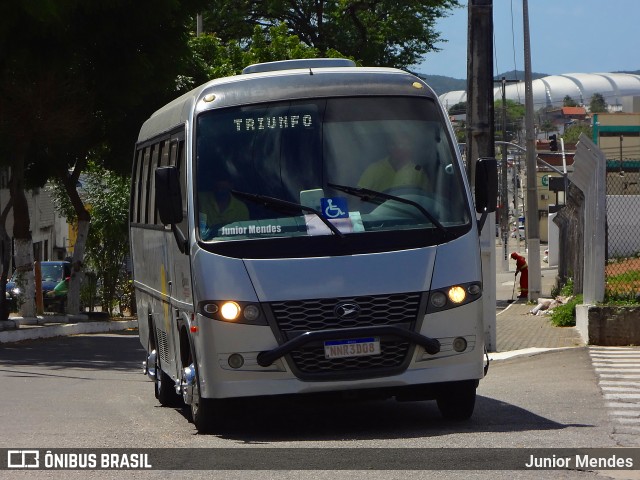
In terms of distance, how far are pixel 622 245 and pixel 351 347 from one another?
69.7 ft

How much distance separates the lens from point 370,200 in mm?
9859

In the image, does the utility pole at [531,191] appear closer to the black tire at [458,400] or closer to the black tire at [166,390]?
the black tire at [166,390]

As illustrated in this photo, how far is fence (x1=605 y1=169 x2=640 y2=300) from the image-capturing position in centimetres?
1742

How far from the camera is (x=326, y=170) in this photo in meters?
9.98

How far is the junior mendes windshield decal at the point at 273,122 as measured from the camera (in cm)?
1020

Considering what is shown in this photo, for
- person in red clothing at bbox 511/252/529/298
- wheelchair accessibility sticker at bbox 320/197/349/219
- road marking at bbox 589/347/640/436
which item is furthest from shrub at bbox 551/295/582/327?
person in red clothing at bbox 511/252/529/298

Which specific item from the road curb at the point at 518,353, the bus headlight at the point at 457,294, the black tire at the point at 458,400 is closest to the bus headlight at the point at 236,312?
the bus headlight at the point at 457,294

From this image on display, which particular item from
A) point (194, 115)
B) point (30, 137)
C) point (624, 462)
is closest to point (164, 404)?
point (194, 115)

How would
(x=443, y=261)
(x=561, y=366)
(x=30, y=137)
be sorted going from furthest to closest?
1. (x=30, y=137)
2. (x=561, y=366)
3. (x=443, y=261)

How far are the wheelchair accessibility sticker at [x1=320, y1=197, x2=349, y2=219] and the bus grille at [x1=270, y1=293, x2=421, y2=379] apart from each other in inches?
27.2

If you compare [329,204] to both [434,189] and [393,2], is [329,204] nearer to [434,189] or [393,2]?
[434,189]

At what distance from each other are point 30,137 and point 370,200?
61.5 ft

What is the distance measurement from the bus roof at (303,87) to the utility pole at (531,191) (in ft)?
96.5

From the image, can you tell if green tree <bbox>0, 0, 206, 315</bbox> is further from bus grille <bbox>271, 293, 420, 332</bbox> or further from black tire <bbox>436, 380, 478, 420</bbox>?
bus grille <bbox>271, 293, 420, 332</bbox>
